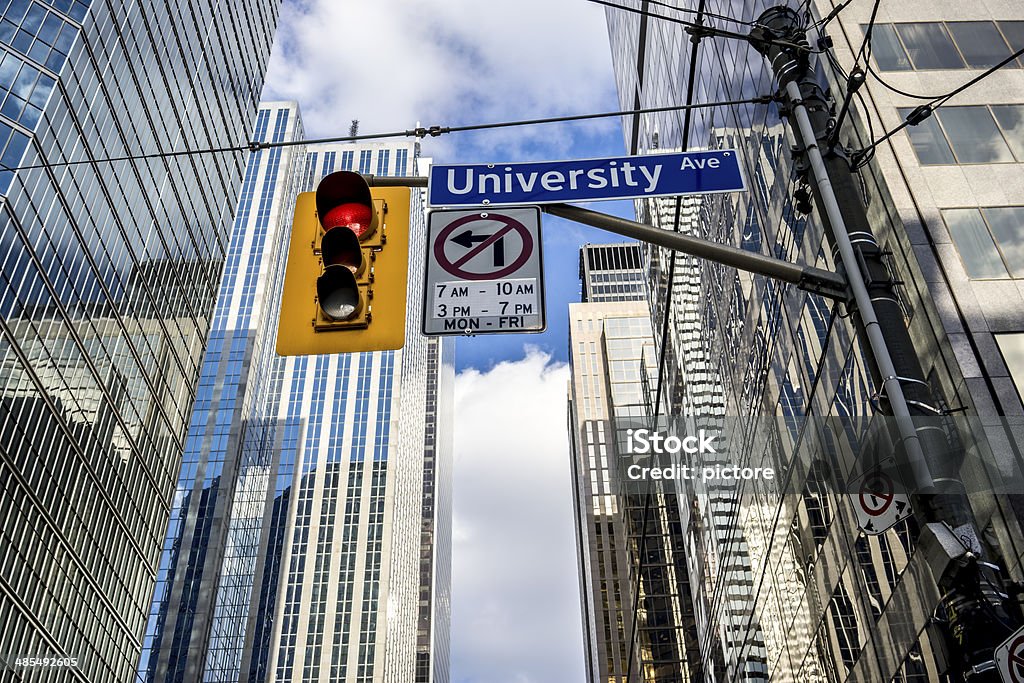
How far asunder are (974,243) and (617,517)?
113250 millimetres

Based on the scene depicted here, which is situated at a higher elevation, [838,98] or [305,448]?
[305,448]

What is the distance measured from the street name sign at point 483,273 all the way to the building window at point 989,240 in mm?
10839

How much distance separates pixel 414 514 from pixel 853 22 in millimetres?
138508

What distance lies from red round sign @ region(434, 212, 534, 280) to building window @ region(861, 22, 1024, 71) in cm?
1423

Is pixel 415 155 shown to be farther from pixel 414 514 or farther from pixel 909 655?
pixel 909 655

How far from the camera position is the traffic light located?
6.43 meters

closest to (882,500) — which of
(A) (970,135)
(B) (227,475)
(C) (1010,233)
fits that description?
(C) (1010,233)

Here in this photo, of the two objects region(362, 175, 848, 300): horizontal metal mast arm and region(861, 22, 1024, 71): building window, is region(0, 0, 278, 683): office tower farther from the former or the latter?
region(362, 175, 848, 300): horizontal metal mast arm

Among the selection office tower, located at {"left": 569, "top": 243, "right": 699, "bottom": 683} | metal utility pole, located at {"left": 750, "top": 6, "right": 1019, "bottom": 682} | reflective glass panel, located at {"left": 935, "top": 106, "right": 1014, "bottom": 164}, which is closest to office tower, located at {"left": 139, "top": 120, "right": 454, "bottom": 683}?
office tower, located at {"left": 569, "top": 243, "right": 699, "bottom": 683}

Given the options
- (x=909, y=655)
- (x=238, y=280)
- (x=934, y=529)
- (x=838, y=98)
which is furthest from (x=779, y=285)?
(x=238, y=280)

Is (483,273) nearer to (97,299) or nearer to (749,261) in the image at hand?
(749,261)

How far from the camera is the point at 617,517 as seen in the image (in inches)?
4941

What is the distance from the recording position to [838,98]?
57.9 feet

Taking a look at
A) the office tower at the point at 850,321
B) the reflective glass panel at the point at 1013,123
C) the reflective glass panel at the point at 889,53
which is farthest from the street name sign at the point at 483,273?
the reflective glass panel at the point at 889,53
